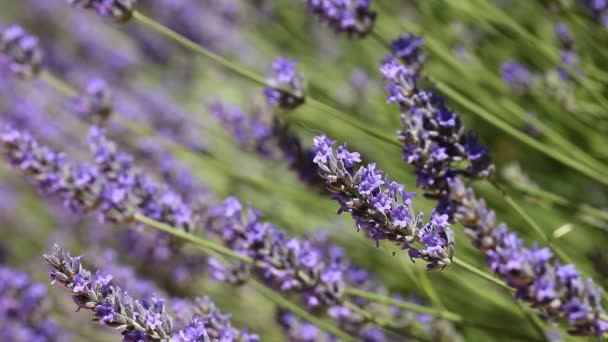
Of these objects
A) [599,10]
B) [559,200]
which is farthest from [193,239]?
[599,10]

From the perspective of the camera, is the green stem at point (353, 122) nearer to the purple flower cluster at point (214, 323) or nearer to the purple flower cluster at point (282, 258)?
the purple flower cluster at point (282, 258)

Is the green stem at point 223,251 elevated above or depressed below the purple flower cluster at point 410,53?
below

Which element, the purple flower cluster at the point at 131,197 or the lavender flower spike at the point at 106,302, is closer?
the lavender flower spike at the point at 106,302

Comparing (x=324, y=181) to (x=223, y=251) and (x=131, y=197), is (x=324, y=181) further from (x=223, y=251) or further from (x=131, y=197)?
(x=131, y=197)

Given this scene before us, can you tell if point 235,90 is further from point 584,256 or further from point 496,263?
point 496,263

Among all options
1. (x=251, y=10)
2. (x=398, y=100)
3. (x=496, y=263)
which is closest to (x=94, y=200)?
(x=398, y=100)

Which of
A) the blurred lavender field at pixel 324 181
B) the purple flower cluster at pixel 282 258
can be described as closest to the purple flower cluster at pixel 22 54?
the blurred lavender field at pixel 324 181

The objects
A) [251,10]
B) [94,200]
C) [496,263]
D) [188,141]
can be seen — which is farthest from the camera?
[251,10]
